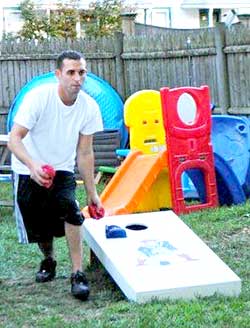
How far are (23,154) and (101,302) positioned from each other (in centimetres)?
107

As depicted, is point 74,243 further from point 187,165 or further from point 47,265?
point 187,165

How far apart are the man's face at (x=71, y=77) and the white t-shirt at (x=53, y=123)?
81 millimetres

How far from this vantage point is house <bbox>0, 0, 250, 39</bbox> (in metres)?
25.2

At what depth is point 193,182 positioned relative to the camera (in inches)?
404

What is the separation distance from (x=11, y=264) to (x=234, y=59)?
22.4ft

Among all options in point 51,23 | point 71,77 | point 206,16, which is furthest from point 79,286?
point 206,16

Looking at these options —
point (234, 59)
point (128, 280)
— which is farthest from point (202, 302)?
point (234, 59)

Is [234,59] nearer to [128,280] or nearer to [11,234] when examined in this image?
[11,234]

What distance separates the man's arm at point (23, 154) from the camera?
17.9ft

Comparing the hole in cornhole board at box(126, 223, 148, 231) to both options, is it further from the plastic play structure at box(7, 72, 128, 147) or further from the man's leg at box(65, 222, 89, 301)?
the plastic play structure at box(7, 72, 128, 147)

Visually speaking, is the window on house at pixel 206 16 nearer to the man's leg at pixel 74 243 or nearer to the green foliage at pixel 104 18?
the green foliage at pixel 104 18

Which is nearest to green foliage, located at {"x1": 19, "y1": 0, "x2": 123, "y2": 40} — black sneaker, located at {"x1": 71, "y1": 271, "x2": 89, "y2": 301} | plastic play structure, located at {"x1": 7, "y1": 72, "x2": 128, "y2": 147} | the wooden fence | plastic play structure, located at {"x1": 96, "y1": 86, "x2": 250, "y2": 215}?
the wooden fence

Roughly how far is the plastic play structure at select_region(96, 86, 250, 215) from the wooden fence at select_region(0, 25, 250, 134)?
2738 millimetres

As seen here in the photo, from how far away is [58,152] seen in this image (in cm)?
591
